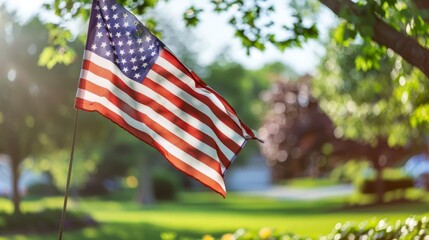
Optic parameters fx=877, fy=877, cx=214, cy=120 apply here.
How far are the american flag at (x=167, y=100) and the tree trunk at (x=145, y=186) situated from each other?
1531 inches

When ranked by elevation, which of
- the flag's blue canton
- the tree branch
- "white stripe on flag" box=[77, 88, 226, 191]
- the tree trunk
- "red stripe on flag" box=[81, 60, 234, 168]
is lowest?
the tree trunk

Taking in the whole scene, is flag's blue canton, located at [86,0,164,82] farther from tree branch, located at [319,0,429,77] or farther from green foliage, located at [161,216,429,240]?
green foliage, located at [161,216,429,240]

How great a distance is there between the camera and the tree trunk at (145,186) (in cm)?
4731

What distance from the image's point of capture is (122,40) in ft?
26.8

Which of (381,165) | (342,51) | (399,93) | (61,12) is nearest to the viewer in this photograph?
(61,12)

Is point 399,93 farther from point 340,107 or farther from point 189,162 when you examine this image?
point 340,107

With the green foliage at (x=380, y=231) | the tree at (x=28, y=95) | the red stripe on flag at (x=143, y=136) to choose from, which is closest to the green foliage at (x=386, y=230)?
the green foliage at (x=380, y=231)

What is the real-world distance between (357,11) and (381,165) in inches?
1098

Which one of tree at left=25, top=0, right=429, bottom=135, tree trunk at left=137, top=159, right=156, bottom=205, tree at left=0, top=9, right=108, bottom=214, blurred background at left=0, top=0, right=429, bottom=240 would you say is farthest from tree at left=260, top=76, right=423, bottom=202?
tree at left=25, top=0, right=429, bottom=135

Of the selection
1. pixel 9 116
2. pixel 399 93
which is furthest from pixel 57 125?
pixel 399 93

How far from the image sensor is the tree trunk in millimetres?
47312

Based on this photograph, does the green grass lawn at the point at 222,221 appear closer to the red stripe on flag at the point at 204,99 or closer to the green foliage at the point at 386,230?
the green foliage at the point at 386,230

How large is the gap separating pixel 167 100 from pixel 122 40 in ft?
2.30

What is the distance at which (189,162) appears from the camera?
815 cm
